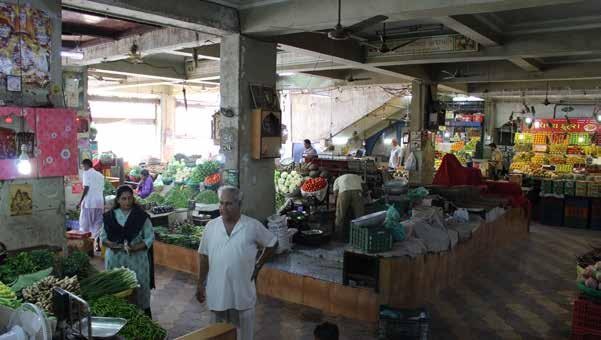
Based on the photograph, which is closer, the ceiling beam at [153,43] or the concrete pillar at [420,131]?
the ceiling beam at [153,43]

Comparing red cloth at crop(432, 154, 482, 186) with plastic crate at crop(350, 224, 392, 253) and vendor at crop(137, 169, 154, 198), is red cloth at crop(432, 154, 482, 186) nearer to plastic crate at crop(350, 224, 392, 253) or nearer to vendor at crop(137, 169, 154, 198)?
plastic crate at crop(350, 224, 392, 253)

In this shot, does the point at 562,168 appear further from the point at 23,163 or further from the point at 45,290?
the point at 45,290

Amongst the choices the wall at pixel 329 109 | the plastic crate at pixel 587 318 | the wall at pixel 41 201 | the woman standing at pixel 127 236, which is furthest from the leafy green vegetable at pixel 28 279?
the wall at pixel 329 109

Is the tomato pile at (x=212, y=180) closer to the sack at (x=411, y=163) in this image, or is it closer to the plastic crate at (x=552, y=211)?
the sack at (x=411, y=163)

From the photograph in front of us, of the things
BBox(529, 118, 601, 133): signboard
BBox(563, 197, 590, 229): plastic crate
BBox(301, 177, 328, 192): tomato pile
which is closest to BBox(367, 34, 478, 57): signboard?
BBox(301, 177, 328, 192): tomato pile

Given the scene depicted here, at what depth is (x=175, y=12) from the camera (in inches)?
268

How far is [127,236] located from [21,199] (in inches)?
45.7

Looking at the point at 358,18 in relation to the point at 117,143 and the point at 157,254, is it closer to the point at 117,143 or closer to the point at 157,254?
the point at 157,254

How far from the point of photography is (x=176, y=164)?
1357cm

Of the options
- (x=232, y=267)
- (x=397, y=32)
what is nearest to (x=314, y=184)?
(x=397, y=32)

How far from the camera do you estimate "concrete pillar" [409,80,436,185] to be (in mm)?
13961

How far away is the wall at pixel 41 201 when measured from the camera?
16.1ft

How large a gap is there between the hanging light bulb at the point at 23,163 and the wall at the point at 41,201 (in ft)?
0.63

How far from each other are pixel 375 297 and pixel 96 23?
720cm
